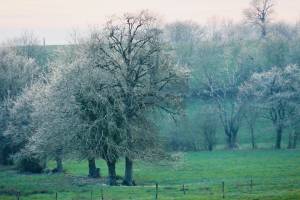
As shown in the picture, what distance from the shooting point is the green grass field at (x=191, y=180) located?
3934cm

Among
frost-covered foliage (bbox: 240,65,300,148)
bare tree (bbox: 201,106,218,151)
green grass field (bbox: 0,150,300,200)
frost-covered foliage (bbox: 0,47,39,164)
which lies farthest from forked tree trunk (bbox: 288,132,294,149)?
frost-covered foliage (bbox: 0,47,39,164)

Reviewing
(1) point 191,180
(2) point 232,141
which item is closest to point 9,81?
(1) point 191,180

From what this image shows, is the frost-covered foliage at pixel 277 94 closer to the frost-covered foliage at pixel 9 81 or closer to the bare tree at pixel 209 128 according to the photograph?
the bare tree at pixel 209 128

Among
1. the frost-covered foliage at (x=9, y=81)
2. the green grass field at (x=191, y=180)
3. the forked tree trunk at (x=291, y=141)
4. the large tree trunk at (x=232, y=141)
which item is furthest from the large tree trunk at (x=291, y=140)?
the frost-covered foliage at (x=9, y=81)

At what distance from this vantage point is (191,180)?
1988 inches

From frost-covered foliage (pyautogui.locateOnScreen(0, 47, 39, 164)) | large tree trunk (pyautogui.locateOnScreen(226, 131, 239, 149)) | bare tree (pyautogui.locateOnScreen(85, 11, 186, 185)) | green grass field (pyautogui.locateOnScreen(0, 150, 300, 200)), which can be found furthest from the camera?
large tree trunk (pyautogui.locateOnScreen(226, 131, 239, 149))

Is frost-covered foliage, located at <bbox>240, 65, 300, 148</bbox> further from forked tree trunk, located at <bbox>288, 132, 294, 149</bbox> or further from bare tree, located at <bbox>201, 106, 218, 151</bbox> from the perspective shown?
bare tree, located at <bbox>201, 106, 218, 151</bbox>

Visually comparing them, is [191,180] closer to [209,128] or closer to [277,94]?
[209,128]

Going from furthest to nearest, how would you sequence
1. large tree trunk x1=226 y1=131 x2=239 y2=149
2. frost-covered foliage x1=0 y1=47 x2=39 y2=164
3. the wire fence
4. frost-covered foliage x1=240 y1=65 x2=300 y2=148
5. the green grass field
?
large tree trunk x1=226 y1=131 x2=239 y2=149 → frost-covered foliage x1=240 y1=65 x2=300 y2=148 → frost-covered foliage x1=0 y1=47 x2=39 y2=164 → the green grass field → the wire fence

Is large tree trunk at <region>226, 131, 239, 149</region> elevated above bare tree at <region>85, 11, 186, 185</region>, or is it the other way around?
bare tree at <region>85, 11, 186, 185</region>

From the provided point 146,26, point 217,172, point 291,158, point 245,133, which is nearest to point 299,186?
point 217,172

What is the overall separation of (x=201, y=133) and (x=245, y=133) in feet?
37.3

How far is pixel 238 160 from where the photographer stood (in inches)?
2608

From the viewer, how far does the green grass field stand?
39344mm
